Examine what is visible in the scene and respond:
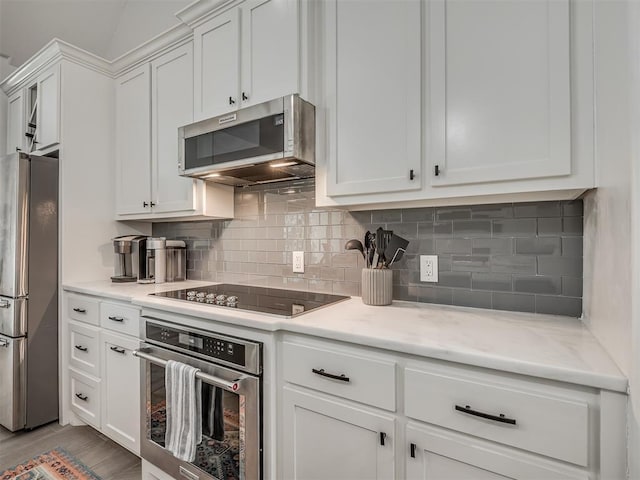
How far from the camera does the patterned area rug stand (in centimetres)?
178

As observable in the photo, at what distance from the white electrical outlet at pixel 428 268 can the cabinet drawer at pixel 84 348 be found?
1.91m

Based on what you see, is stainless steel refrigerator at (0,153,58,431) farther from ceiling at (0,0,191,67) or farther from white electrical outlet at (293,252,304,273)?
white electrical outlet at (293,252,304,273)

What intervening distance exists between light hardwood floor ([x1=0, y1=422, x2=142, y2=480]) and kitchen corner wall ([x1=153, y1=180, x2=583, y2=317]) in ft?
3.81

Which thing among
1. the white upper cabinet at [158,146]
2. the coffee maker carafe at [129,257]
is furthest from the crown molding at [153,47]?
the coffee maker carafe at [129,257]

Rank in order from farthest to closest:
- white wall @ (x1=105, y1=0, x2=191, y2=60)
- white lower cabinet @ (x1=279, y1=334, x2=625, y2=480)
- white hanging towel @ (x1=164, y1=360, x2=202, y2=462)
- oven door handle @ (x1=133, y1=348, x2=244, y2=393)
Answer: white wall @ (x1=105, y1=0, x2=191, y2=60)
white hanging towel @ (x1=164, y1=360, x2=202, y2=462)
oven door handle @ (x1=133, y1=348, x2=244, y2=393)
white lower cabinet @ (x1=279, y1=334, x2=625, y2=480)

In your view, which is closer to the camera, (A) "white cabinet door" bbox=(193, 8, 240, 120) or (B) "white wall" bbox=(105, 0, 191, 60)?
(A) "white cabinet door" bbox=(193, 8, 240, 120)

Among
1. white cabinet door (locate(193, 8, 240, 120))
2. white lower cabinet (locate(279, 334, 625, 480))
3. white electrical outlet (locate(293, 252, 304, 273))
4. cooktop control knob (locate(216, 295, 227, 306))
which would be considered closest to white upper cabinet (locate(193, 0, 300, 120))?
white cabinet door (locate(193, 8, 240, 120))

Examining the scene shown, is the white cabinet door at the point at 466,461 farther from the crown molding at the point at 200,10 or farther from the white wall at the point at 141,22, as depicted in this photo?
the white wall at the point at 141,22

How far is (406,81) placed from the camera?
135cm

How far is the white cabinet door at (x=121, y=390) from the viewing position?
1820 millimetres

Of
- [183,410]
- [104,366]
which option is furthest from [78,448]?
[183,410]

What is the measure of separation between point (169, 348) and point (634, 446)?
1619 mm

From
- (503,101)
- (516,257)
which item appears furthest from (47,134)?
(516,257)

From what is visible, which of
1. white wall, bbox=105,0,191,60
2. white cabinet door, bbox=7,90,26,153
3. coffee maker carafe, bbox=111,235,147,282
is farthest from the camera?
white cabinet door, bbox=7,90,26,153
